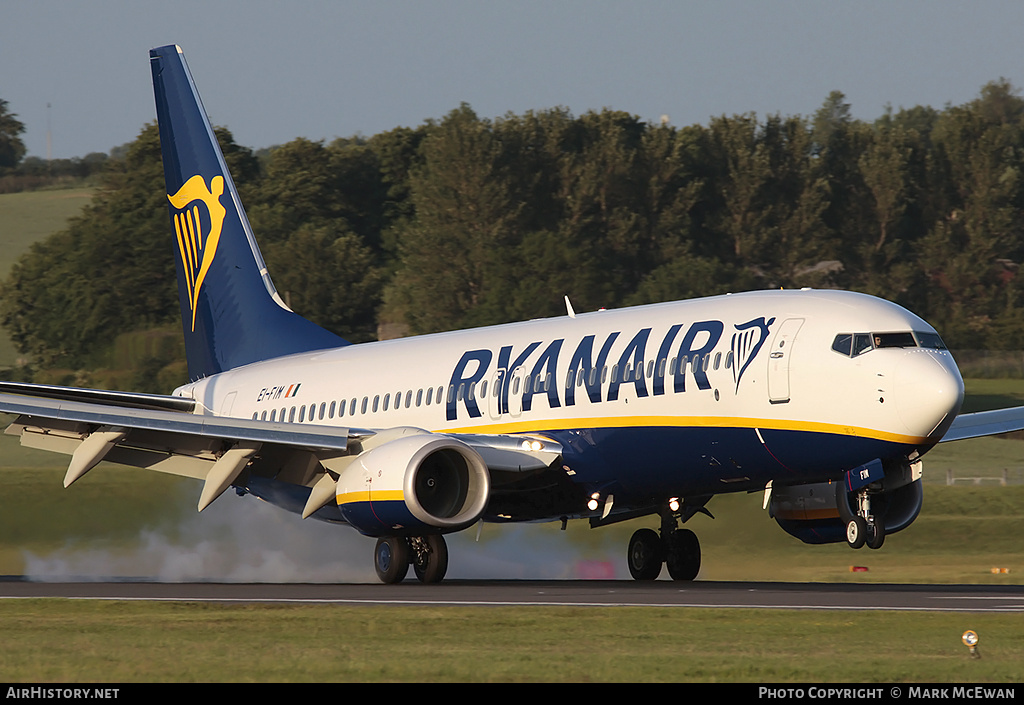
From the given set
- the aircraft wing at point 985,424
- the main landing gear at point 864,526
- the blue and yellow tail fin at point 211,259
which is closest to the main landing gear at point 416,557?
the main landing gear at point 864,526

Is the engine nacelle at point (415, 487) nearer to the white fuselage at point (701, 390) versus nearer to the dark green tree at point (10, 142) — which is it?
the white fuselage at point (701, 390)

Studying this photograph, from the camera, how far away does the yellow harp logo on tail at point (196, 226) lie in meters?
34.8

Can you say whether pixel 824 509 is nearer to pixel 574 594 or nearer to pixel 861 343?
pixel 861 343

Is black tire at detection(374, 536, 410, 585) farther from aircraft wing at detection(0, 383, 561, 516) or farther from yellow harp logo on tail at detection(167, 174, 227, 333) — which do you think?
yellow harp logo on tail at detection(167, 174, 227, 333)

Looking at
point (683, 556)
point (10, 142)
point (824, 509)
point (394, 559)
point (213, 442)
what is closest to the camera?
point (394, 559)

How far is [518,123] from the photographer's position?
357 ft

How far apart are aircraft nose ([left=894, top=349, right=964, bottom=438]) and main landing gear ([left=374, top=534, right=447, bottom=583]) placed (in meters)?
8.27

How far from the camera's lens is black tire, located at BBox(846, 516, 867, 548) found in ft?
71.7

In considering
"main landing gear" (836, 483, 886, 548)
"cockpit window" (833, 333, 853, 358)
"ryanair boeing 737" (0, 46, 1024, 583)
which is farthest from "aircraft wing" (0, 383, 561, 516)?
"cockpit window" (833, 333, 853, 358)

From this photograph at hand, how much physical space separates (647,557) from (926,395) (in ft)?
26.4

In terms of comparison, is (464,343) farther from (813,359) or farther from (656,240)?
(656,240)

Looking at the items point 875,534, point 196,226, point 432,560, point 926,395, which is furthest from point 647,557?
point 196,226

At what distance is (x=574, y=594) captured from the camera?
878 inches

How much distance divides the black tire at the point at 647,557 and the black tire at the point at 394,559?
438 centimetres
